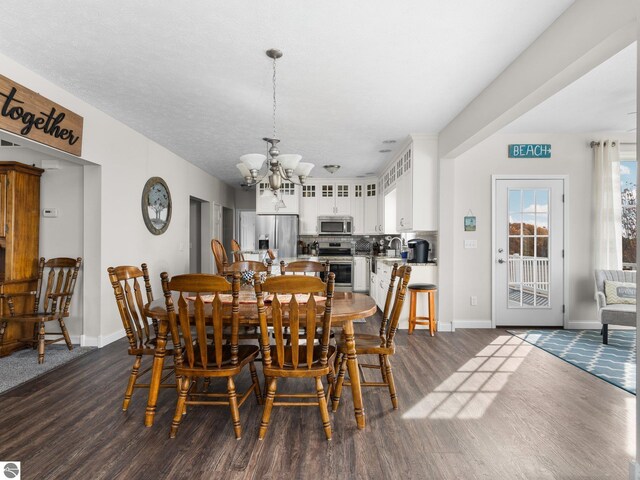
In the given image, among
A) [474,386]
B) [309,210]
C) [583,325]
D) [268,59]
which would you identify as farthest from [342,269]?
[268,59]

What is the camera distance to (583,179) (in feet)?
16.7

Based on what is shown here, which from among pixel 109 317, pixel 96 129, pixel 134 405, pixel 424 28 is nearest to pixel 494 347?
pixel 424 28

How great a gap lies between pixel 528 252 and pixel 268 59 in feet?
13.7

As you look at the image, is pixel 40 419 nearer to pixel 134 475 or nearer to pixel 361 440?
pixel 134 475

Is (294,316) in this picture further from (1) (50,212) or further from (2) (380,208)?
(2) (380,208)

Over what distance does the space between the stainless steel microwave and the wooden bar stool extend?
3.33m

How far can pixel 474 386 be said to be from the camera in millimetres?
3092

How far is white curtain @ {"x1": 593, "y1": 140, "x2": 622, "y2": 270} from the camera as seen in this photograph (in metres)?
4.90

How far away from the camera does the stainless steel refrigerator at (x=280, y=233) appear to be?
785 centimetres

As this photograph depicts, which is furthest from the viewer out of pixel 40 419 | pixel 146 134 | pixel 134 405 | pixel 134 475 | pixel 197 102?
pixel 146 134

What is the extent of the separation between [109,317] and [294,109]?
3.17 metres

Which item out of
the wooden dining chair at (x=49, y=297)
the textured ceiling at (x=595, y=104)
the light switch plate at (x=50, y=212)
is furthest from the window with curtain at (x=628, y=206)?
the light switch plate at (x=50, y=212)

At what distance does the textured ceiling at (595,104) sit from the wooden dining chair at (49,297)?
5333mm

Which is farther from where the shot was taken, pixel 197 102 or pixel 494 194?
pixel 494 194
